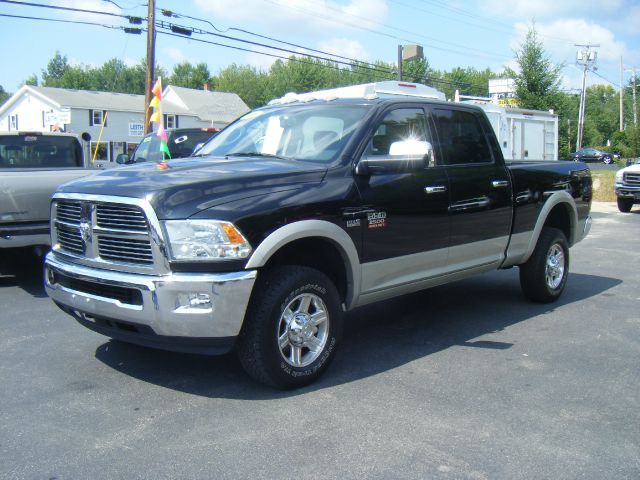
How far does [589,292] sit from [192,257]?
5.38m

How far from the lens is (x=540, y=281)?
6.63 metres

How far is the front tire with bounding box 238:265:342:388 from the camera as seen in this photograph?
3979 mm

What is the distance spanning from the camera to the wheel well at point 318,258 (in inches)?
168

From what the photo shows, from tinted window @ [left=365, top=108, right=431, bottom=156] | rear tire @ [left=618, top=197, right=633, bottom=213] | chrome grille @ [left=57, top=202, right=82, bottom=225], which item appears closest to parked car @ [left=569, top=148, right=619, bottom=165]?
rear tire @ [left=618, top=197, right=633, bottom=213]

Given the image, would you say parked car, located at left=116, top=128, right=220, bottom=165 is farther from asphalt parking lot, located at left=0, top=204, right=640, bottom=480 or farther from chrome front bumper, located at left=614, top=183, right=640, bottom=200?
chrome front bumper, located at left=614, top=183, right=640, bottom=200

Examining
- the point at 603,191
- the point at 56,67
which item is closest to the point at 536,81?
the point at 603,191

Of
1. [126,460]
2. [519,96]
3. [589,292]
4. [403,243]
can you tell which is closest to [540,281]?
[589,292]

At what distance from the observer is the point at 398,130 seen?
5.12 meters

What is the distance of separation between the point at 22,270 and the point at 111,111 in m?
47.0

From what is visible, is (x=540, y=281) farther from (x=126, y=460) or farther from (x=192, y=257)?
(x=126, y=460)

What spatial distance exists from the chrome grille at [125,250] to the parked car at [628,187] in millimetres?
16508

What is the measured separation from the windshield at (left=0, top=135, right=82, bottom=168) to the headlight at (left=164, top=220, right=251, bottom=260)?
6.06 m

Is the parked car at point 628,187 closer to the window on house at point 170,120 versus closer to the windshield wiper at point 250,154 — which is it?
the windshield wiper at point 250,154

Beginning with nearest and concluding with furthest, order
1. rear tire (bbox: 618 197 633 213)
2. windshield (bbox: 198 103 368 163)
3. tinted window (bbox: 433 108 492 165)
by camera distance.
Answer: windshield (bbox: 198 103 368 163) → tinted window (bbox: 433 108 492 165) → rear tire (bbox: 618 197 633 213)
